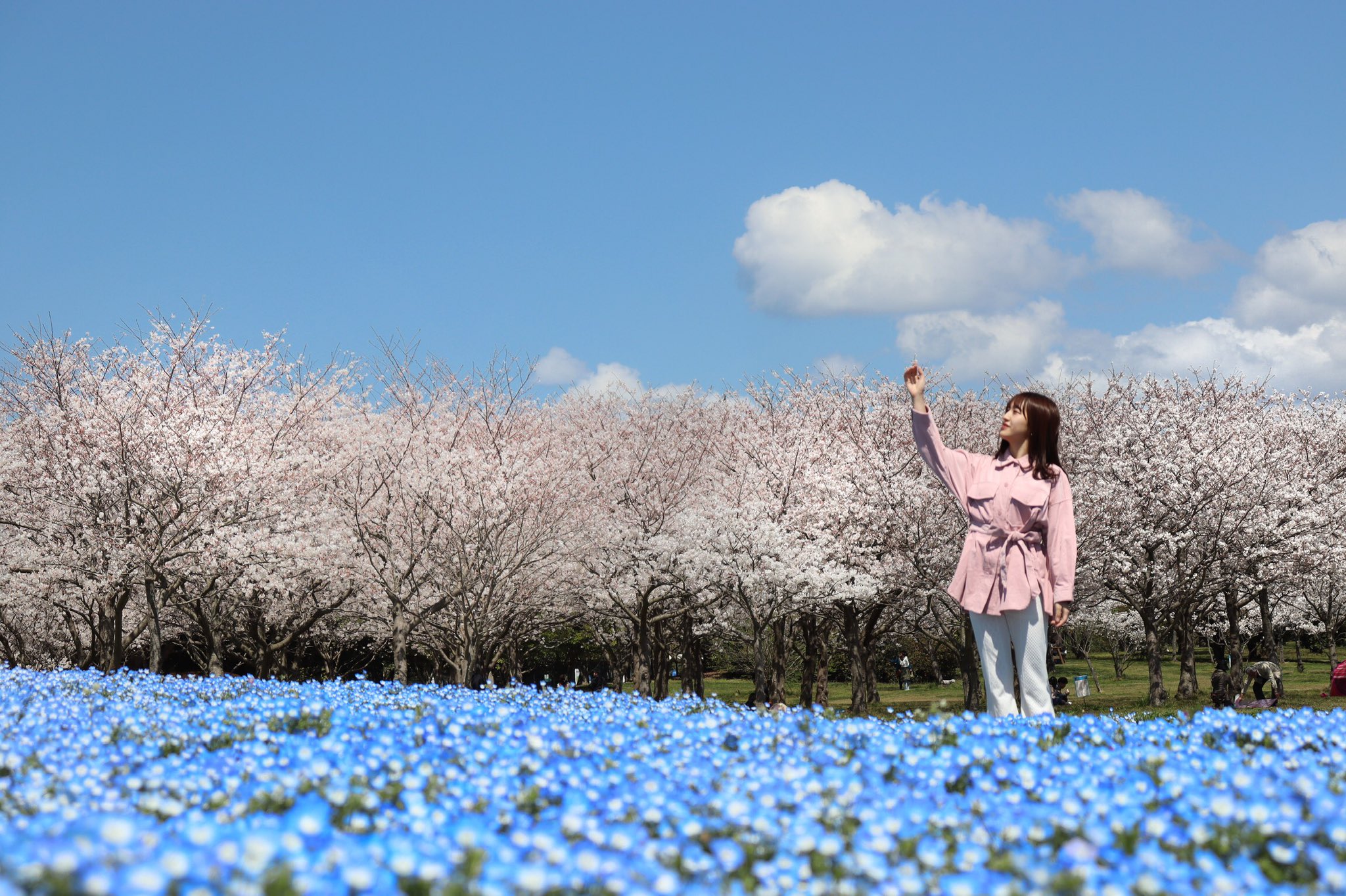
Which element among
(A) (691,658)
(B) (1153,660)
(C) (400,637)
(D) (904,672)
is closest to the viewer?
(C) (400,637)

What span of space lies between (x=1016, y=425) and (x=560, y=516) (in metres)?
14.6

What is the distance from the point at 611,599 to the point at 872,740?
63.8 feet

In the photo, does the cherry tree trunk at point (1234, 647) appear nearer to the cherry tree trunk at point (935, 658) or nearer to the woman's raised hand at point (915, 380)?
the cherry tree trunk at point (935, 658)

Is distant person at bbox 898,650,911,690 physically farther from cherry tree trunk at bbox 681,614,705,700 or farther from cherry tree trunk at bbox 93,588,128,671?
cherry tree trunk at bbox 93,588,128,671

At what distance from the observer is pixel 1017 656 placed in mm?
5578

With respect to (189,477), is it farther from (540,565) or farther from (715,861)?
(715,861)

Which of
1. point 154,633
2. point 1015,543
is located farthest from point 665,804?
point 154,633

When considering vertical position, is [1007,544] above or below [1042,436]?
below

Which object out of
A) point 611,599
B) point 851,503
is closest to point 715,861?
point 851,503

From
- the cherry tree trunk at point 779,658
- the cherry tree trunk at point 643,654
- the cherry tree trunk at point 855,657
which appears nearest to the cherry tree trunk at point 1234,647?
the cherry tree trunk at point 855,657

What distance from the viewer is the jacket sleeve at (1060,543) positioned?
5.64 meters

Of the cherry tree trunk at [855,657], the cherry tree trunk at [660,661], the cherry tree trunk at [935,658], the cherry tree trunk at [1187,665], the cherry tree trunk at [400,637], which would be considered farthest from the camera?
the cherry tree trunk at [935,658]

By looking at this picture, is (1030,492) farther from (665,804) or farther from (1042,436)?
(665,804)

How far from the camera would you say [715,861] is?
2.36 metres
